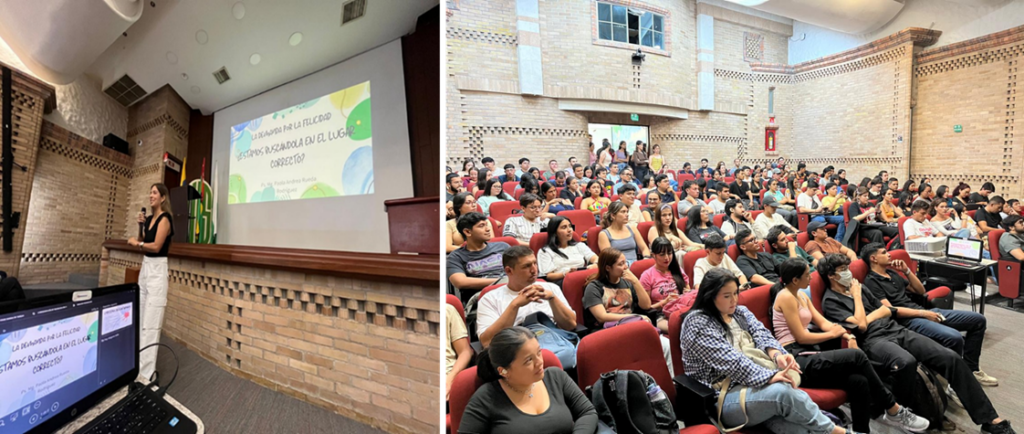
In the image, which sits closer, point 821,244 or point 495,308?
point 495,308

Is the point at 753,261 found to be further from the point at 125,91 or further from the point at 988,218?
the point at 125,91

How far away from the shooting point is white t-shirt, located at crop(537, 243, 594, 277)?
2064mm

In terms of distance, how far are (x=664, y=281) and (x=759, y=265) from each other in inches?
23.7

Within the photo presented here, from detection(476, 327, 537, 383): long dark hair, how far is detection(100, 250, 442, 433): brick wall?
17 centimetres

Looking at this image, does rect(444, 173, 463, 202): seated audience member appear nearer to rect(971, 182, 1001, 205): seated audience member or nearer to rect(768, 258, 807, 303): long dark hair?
rect(768, 258, 807, 303): long dark hair

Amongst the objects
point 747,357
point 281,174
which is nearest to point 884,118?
point 747,357

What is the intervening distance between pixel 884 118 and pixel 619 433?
2.14 m

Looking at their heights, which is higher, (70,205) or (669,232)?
(70,205)

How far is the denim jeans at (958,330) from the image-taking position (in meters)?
2.10

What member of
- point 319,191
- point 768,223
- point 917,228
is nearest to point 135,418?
point 319,191

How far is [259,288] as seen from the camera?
123cm

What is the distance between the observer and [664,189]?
221cm

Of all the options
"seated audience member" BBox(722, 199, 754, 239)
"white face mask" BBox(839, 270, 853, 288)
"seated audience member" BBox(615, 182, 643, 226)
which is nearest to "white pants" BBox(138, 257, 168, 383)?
"seated audience member" BBox(615, 182, 643, 226)

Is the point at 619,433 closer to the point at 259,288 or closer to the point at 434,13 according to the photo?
the point at 259,288
